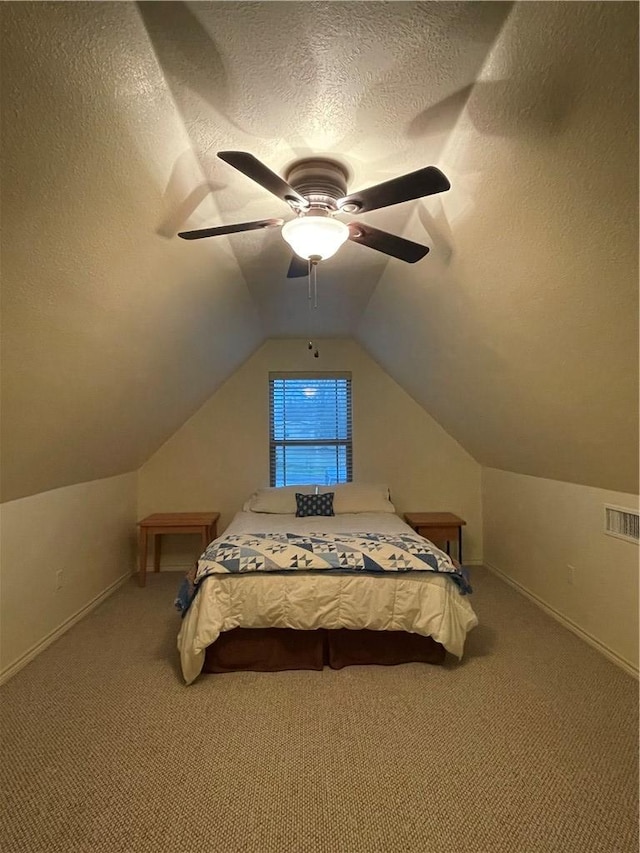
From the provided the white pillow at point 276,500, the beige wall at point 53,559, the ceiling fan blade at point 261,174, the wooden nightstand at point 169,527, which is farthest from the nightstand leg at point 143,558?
the ceiling fan blade at point 261,174

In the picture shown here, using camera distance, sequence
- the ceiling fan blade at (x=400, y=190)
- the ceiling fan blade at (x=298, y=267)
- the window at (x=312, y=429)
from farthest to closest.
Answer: the window at (x=312, y=429) → the ceiling fan blade at (x=298, y=267) → the ceiling fan blade at (x=400, y=190)

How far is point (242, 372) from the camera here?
14.8ft

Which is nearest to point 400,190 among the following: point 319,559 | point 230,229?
point 230,229

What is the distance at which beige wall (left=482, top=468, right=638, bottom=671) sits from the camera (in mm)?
2430

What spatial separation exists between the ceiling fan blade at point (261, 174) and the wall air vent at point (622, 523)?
7.80 feet

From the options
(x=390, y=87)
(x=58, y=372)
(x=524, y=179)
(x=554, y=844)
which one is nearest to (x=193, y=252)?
(x=58, y=372)

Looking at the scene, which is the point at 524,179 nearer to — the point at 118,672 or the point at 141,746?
the point at 141,746

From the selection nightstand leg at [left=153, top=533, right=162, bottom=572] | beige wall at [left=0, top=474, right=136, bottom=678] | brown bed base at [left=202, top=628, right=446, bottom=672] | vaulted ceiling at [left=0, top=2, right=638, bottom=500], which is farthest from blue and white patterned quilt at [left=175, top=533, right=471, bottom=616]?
nightstand leg at [left=153, top=533, right=162, bottom=572]

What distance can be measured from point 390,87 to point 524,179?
0.53m

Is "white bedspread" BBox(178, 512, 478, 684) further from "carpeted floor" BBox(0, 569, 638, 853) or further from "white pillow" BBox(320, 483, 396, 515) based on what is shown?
"white pillow" BBox(320, 483, 396, 515)

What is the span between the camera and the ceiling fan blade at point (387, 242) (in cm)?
159

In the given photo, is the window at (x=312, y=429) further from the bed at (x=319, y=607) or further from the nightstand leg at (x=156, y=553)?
the bed at (x=319, y=607)

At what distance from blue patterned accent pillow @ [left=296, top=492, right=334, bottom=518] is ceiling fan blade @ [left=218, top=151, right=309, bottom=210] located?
108 inches

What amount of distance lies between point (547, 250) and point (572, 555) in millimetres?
2199
